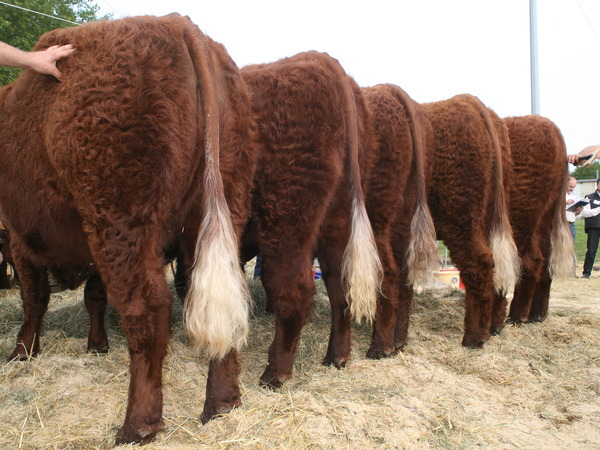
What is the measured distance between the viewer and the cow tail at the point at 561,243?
5.35m

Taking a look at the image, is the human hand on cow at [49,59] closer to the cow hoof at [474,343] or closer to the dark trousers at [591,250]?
the cow hoof at [474,343]

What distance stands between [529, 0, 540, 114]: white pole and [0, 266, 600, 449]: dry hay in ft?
18.9

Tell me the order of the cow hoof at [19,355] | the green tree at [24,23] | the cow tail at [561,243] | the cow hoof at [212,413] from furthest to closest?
1. the green tree at [24,23]
2. the cow tail at [561,243]
3. the cow hoof at [19,355]
4. the cow hoof at [212,413]

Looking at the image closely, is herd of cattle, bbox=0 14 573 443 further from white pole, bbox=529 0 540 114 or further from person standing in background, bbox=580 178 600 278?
person standing in background, bbox=580 178 600 278

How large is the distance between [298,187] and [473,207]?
1921 millimetres

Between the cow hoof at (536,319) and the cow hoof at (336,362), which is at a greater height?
the cow hoof at (336,362)

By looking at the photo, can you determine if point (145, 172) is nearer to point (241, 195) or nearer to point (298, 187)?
point (241, 195)

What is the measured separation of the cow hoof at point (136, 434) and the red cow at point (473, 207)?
293 cm

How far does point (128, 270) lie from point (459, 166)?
315 cm

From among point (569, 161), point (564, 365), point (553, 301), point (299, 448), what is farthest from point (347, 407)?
point (553, 301)

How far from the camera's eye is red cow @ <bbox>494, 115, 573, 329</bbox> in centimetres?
509

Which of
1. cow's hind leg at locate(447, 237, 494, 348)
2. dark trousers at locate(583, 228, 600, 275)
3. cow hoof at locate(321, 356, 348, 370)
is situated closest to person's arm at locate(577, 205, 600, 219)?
dark trousers at locate(583, 228, 600, 275)

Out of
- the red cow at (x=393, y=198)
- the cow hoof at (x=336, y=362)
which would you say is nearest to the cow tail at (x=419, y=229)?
the red cow at (x=393, y=198)

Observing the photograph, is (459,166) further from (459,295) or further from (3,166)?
(3,166)
